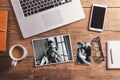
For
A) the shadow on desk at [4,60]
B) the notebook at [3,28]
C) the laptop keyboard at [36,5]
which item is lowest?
the shadow on desk at [4,60]

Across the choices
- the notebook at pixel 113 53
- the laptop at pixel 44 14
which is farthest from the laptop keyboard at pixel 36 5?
the notebook at pixel 113 53

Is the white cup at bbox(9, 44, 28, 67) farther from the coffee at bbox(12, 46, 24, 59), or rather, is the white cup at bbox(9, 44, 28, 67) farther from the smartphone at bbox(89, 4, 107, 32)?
the smartphone at bbox(89, 4, 107, 32)

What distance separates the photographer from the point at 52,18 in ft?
4.40

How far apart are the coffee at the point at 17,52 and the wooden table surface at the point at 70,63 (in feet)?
0.13

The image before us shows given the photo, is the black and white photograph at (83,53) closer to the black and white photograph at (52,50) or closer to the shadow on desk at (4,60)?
the black and white photograph at (52,50)

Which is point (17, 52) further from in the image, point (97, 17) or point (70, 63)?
point (97, 17)

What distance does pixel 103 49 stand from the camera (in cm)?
133

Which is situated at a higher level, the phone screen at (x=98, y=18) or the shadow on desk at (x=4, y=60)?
the phone screen at (x=98, y=18)

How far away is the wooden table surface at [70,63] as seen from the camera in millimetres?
1322

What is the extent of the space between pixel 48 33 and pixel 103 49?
0.25 metres

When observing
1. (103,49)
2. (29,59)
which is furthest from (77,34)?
(29,59)

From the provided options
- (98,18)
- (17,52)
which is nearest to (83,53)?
(98,18)

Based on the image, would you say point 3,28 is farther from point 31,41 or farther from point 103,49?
point 103,49

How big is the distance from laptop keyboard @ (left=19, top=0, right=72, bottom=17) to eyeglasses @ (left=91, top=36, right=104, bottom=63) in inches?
8.5
